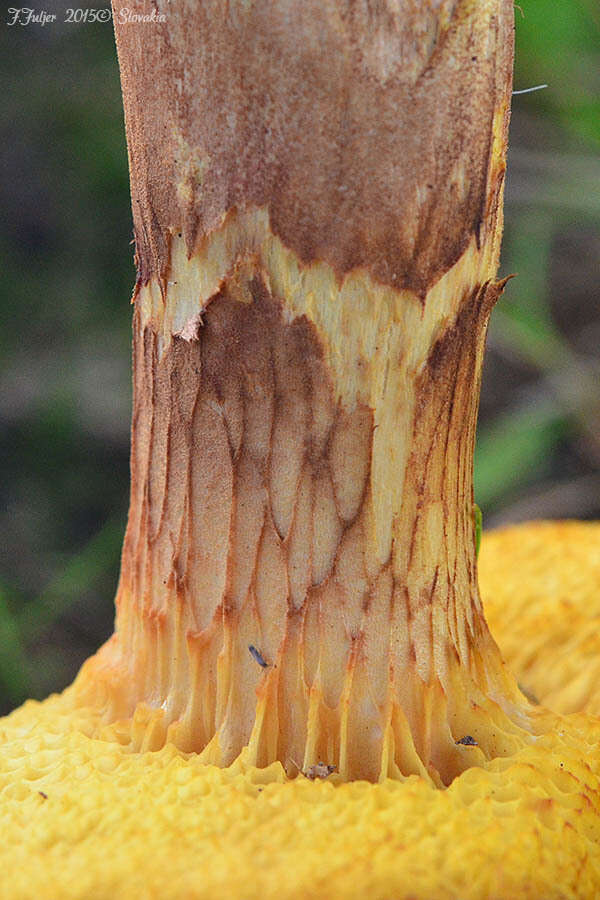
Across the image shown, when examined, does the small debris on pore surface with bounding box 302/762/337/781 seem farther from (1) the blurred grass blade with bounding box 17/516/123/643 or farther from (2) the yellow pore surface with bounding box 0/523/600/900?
(1) the blurred grass blade with bounding box 17/516/123/643

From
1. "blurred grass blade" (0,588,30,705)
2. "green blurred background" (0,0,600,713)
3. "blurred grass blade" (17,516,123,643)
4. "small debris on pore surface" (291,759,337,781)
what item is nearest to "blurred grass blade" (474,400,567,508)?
"green blurred background" (0,0,600,713)

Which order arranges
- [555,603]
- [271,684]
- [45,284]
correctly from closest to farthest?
[271,684] < [555,603] < [45,284]

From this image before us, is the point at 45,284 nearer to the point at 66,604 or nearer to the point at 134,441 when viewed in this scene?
the point at 66,604

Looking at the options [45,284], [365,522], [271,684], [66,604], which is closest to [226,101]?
[365,522]

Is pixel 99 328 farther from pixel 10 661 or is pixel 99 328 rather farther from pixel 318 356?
pixel 318 356

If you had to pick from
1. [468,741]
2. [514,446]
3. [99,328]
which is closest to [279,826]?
[468,741]
